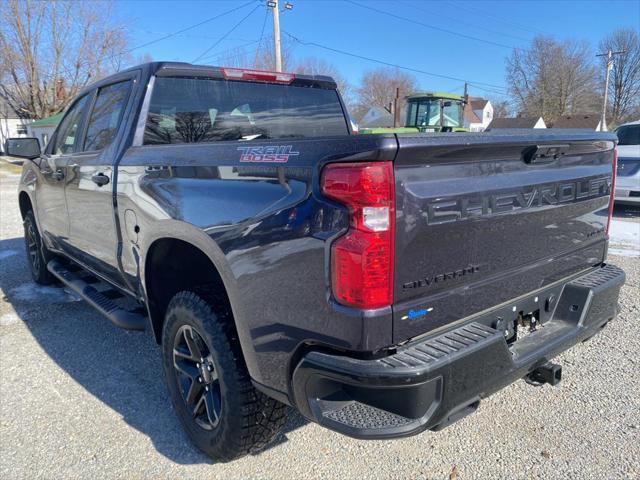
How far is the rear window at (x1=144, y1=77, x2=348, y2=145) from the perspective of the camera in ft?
10.6

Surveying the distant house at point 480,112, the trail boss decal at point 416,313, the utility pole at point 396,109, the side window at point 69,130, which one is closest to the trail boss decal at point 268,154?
the trail boss decal at point 416,313

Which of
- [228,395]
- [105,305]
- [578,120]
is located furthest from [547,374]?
[578,120]

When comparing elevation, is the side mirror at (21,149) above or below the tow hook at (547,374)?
above

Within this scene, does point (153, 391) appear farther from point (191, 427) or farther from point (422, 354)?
point (422, 354)

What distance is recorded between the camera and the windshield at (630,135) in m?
9.93

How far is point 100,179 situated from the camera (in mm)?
3262

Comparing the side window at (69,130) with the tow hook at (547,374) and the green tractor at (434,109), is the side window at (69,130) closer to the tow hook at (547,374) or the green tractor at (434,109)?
the tow hook at (547,374)

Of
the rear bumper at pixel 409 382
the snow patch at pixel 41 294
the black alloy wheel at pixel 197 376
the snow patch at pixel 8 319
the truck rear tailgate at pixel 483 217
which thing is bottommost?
the snow patch at pixel 8 319

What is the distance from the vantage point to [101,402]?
3186 mm

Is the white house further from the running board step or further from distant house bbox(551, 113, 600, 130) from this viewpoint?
the running board step

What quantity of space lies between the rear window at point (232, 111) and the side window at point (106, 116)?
31 centimetres

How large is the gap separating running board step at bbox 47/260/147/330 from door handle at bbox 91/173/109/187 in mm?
847

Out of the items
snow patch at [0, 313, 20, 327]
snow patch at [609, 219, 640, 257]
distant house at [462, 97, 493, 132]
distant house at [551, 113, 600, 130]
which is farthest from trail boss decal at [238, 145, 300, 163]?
distant house at [462, 97, 493, 132]

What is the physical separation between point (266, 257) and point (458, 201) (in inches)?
30.5
